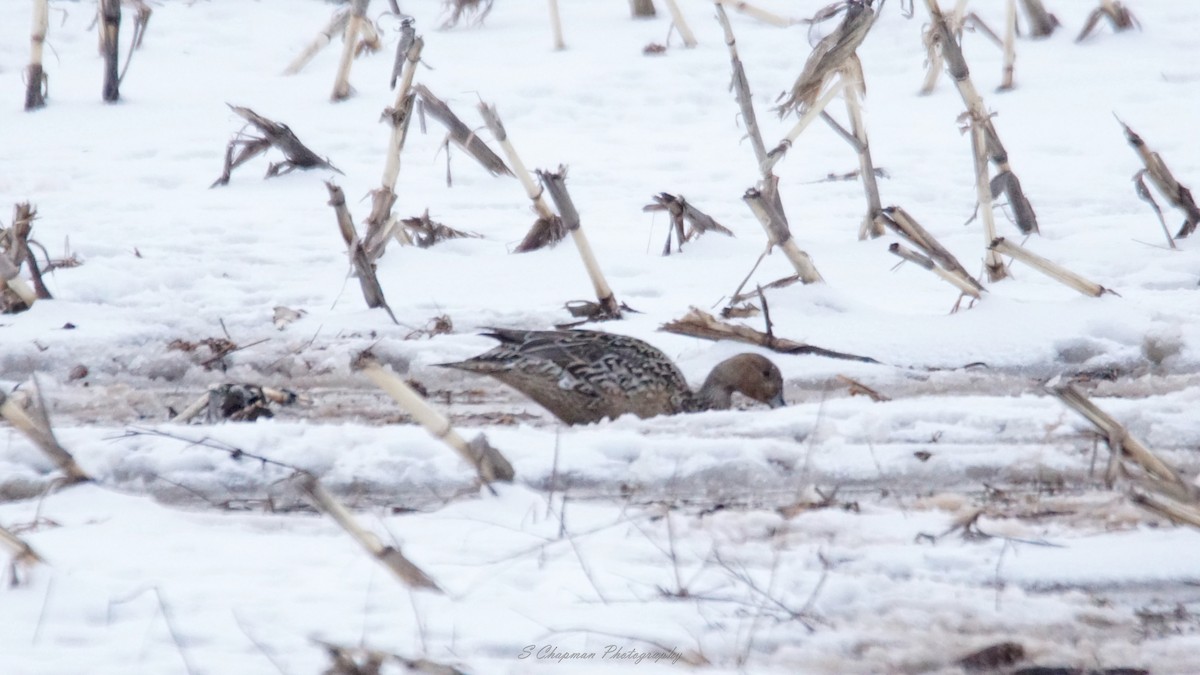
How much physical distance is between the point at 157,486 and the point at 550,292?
10.8 feet

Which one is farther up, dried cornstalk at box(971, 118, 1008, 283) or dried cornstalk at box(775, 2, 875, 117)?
dried cornstalk at box(775, 2, 875, 117)

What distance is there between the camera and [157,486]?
3.75 metres

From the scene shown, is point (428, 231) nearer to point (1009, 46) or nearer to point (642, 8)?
point (1009, 46)

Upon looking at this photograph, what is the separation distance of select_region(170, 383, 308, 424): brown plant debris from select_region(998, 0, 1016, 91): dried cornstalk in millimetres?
7313

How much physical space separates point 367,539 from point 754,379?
266 centimetres

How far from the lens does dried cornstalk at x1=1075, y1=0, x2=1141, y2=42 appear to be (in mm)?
11508

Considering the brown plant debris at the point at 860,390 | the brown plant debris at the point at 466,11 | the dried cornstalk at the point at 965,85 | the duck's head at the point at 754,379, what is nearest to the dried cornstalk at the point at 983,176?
the dried cornstalk at the point at 965,85

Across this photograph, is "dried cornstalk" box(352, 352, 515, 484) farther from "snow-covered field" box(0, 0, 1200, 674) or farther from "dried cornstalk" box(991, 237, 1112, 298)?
"dried cornstalk" box(991, 237, 1112, 298)

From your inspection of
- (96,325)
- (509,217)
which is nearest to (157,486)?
(96,325)

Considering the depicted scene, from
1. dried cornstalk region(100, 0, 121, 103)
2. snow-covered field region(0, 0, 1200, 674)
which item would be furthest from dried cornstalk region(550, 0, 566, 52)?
dried cornstalk region(100, 0, 121, 103)

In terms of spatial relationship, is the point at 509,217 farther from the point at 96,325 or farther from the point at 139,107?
the point at 139,107

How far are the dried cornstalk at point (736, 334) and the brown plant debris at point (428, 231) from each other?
2360mm

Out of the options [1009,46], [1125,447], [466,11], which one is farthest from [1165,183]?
[466,11]

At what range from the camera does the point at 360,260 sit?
20.5 ft
